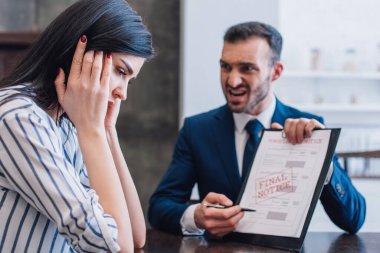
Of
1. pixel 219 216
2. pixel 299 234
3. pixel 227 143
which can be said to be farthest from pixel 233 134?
pixel 299 234

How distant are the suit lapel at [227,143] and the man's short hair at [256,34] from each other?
27 cm

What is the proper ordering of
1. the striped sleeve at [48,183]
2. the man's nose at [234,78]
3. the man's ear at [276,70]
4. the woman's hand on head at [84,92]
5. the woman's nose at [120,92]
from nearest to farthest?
1. the striped sleeve at [48,183]
2. the woman's hand on head at [84,92]
3. the woman's nose at [120,92]
4. the man's nose at [234,78]
5. the man's ear at [276,70]

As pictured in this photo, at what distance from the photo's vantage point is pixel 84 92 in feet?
4.58

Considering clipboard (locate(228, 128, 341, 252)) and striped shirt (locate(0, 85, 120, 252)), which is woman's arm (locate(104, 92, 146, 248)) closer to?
clipboard (locate(228, 128, 341, 252))

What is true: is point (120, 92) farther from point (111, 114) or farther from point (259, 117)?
point (259, 117)

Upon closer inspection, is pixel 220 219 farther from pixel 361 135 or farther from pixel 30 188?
pixel 361 135

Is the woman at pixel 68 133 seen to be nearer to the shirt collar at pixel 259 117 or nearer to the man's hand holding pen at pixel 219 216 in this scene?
the man's hand holding pen at pixel 219 216

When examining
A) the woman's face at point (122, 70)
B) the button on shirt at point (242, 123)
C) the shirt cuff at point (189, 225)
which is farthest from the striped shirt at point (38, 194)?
the button on shirt at point (242, 123)

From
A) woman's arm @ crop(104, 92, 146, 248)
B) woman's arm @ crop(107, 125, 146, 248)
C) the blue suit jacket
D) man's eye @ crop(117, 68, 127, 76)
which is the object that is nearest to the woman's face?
man's eye @ crop(117, 68, 127, 76)

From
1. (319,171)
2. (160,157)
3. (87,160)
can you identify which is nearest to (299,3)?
(160,157)

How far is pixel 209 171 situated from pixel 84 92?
3.04 ft

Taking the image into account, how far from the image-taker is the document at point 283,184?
1.65 meters

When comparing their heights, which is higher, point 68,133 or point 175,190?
point 68,133

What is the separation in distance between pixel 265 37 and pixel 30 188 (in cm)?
142
